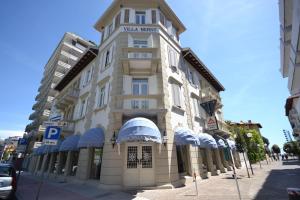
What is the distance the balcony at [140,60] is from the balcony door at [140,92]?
30.6 inches

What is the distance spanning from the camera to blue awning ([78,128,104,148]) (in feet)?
37.1

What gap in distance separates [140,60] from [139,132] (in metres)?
5.82

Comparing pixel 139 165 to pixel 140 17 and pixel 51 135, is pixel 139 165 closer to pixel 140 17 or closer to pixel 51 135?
pixel 51 135

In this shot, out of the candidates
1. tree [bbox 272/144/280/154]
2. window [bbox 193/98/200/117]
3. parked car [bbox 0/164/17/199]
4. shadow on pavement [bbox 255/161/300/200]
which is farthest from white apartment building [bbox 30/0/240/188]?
tree [bbox 272/144/280/154]

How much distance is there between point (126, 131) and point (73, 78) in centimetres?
1712

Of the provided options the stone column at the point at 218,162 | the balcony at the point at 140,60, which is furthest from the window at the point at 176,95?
the stone column at the point at 218,162

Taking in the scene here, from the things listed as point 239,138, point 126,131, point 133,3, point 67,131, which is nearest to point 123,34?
point 133,3

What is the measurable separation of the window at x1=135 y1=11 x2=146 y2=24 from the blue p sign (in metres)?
12.7

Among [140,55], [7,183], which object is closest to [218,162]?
[140,55]

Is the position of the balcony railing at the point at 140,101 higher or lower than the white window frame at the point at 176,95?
lower

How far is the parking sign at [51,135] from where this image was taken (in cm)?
702

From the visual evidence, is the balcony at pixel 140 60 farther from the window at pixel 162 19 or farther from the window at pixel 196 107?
the window at pixel 196 107

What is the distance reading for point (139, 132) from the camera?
32.0 ft

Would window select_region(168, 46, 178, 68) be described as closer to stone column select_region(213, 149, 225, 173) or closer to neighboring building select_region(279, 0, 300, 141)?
neighboring building select_region(279, 0, 300, 141)
